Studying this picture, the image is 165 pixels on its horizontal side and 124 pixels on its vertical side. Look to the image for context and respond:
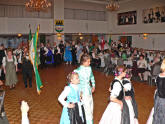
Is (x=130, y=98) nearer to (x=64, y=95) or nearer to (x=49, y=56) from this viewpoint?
(x=64, y=95)

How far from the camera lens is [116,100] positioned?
2.77 metres

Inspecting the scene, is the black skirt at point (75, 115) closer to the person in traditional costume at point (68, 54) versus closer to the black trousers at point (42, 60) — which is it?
the black trousers at point (42, 60)

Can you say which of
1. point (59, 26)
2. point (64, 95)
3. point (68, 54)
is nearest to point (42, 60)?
point (68, 54)

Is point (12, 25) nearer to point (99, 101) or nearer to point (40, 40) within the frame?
point (40, 40)

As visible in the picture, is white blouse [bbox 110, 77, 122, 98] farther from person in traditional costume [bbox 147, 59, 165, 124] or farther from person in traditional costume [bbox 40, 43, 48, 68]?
person in traditional costume [bbox 40, 43, 48, 68]

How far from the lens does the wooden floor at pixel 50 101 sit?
14.4ft

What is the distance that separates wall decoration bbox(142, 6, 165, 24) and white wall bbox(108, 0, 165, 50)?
265mm

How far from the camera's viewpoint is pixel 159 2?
15633 mm

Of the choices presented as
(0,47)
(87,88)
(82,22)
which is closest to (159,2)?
(82,22)

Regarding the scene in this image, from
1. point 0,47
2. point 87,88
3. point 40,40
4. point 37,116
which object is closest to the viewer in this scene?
point 87,88

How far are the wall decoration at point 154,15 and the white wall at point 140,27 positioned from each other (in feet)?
0.87

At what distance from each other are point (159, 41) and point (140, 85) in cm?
955

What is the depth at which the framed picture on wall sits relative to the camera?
59.1 ft

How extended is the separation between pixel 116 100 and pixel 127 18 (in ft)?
55.5
